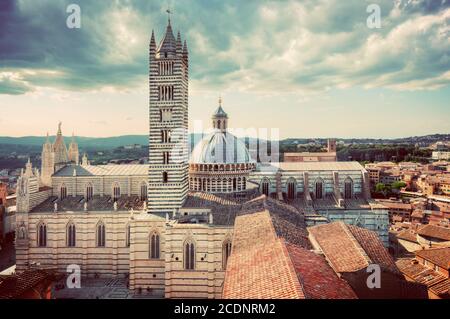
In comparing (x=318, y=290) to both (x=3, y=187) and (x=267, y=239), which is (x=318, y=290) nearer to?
(x=267, y=239)

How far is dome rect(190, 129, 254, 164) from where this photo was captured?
104ft

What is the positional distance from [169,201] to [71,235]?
9831mm

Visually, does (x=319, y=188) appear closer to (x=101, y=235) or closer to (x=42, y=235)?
(x=101, y=235)

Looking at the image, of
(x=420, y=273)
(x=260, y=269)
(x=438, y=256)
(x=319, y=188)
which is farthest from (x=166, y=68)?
(x=438, y=256)

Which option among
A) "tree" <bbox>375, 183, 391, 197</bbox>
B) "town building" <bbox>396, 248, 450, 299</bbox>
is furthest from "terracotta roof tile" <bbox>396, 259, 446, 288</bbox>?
"tree" <bbox>375, 183, 391, 197</bbox>

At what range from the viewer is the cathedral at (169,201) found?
78.1ft

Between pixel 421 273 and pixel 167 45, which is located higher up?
pixel 167 45

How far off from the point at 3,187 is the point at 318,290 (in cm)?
4651

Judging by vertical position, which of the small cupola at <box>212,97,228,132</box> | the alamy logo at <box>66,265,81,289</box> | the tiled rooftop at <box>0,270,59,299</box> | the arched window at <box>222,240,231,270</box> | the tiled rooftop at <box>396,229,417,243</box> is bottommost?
the alamy logo at <box>66,265,81,289</box>

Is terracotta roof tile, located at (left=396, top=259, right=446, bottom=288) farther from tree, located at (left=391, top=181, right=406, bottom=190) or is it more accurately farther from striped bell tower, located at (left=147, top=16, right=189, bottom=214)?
tree, located at (left=391, top=181, right=406, bottom=190)

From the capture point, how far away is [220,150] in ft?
105

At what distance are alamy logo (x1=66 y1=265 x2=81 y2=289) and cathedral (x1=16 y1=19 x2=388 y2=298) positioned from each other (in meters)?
0.71

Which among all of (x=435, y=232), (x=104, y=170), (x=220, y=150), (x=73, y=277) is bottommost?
(x=73, y=277)

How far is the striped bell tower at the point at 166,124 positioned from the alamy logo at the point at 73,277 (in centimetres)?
796
